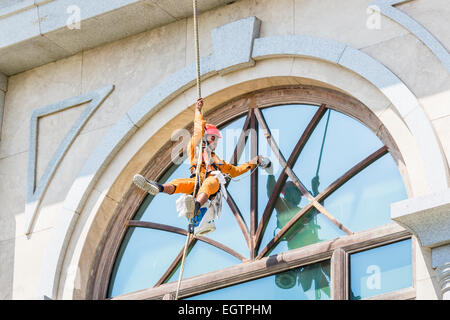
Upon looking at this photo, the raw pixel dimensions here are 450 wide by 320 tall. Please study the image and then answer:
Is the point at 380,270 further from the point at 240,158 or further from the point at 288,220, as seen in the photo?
the point at 240,158

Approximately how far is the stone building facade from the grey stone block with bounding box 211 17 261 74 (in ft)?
0.04

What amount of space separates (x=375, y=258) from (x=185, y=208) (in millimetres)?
1891

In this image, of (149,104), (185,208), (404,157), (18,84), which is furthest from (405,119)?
(18,84)

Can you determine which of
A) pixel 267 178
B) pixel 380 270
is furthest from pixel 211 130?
pixel 380 270

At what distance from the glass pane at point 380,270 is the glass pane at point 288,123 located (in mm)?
1597

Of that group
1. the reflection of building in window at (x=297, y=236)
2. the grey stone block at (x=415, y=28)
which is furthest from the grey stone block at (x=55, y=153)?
the grey stone block at (x=415, y=28)

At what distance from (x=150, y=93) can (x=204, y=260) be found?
6.80 ft

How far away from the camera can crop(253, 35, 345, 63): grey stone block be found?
1243 centimetres

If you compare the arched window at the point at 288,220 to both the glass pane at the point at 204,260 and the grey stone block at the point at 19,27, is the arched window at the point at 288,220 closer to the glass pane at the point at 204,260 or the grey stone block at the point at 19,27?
the glass pane at the point at 204,260

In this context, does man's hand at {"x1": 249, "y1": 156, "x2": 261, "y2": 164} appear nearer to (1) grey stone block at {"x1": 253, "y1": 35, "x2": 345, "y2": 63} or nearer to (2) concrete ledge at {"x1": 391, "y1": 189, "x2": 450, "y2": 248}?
(1) grey stone block at {"x1": 253, "y1": 35, "x2": 345, "y2": 63}

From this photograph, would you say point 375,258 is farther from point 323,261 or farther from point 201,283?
point 201,283

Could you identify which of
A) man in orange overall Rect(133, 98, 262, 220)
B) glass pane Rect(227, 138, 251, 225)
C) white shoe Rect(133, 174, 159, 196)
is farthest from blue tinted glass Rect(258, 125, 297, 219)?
white shoe Rect(133, 174, 159, 196)

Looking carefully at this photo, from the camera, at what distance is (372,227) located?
11867 mm

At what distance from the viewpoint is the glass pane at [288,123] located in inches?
503
